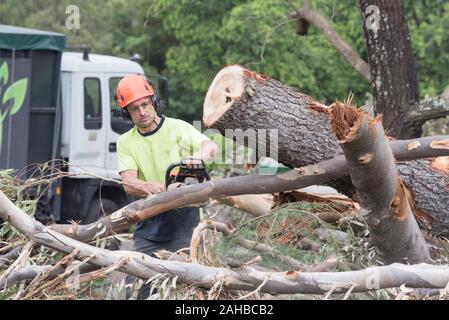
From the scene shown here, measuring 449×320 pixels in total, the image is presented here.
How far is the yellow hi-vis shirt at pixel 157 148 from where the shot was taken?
6.25 meters

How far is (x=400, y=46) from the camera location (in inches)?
332

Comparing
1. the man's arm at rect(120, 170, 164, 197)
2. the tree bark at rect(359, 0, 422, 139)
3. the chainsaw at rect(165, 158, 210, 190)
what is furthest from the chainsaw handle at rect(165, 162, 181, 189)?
the tree bark at rect(359, 0, 422, 139)

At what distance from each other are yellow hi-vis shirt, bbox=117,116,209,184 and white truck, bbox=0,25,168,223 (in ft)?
17.2

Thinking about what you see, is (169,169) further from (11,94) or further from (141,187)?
(11,94)

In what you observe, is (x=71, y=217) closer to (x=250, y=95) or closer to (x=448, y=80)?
(x=448, y=80)

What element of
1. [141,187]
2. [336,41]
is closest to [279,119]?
[141,187]

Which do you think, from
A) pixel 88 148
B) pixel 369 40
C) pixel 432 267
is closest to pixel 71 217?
pixel 88 148

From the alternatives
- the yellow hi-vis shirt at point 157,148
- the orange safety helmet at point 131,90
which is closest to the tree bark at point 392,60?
the yellow hi-vis shirt at point 157,148

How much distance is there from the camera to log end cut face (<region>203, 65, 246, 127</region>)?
5.16 meters

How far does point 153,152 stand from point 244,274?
5.70 ft

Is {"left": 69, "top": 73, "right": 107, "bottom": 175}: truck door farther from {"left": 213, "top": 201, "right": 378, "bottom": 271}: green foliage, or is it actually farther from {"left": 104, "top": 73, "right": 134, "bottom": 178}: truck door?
{"left": 213, "top": 201, "right": 378, "bottom": 271}: green foliage

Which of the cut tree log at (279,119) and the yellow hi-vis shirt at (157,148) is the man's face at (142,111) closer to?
the yellow hi-vis shirt at (157,148)

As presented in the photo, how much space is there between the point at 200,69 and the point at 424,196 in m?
12.4

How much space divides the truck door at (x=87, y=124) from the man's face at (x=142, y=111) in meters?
6.63
